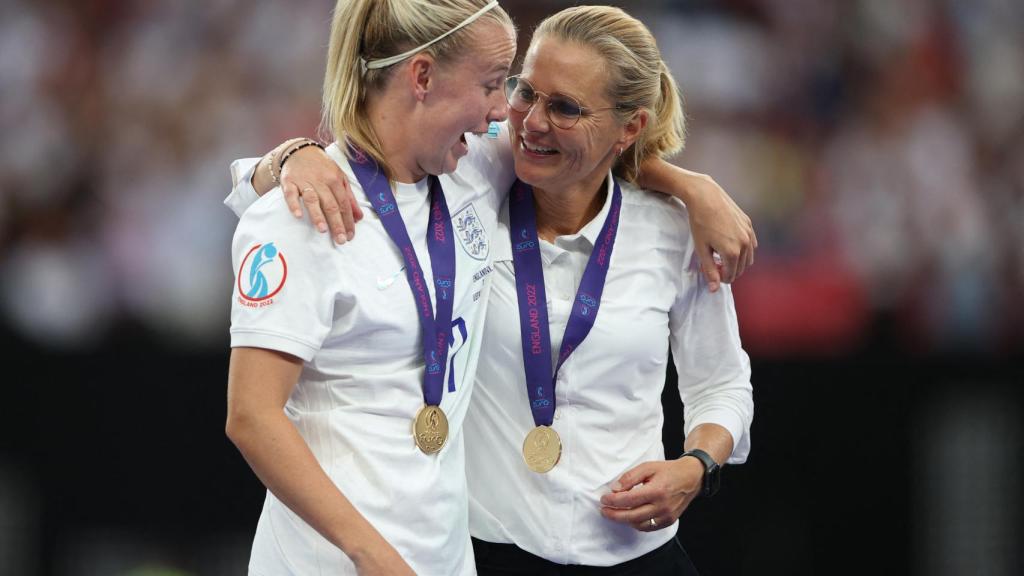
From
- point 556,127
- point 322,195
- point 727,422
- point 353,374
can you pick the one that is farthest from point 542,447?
point 322,195

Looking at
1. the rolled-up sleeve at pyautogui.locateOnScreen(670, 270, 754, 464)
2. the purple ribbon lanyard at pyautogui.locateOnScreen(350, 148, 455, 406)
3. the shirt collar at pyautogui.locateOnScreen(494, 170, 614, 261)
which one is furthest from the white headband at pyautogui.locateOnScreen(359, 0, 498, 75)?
the rolled-up sleeve at pyautogui.locateOnScreen(670, 270, 754, 464)

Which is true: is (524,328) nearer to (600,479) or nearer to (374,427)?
(600,479)

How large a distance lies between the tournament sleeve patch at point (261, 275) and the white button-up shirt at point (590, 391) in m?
0.70

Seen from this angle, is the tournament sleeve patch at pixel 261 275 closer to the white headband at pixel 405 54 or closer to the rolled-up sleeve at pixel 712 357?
the white headband at pixel 405 54

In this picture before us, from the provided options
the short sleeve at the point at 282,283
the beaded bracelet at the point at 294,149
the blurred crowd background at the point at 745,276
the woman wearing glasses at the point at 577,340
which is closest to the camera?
the short sleeve at the point at 282,283

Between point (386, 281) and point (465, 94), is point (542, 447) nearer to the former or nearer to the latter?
point (386, 281)

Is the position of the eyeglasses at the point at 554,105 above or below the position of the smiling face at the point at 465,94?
below

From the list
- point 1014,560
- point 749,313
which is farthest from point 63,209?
point 1014,560

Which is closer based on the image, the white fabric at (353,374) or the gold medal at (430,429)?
the white fabric at (353,374)

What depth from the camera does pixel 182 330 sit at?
471 cm

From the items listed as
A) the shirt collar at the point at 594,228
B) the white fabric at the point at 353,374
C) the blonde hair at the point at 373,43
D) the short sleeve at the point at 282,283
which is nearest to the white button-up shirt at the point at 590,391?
the shirt collar at the point at 594,228

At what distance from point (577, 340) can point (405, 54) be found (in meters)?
0.75

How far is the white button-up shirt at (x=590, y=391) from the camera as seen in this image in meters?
2.60

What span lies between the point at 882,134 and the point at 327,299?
433 centimetres
